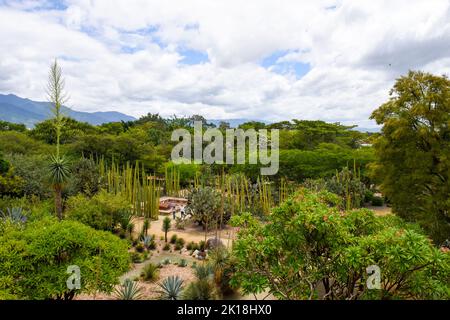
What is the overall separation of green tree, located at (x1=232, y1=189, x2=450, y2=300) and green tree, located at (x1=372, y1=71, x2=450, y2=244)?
459cm

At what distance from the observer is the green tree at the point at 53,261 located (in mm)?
4652

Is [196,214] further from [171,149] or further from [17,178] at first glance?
[171,149]

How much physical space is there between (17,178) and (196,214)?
7.72 m

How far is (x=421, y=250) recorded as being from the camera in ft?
10.9

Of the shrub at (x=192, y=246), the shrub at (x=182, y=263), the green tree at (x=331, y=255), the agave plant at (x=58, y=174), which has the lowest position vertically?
the shrub at (x=182, y=263)

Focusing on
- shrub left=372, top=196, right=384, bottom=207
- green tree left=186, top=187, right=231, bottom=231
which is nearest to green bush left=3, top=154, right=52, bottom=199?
green tree left=186, top=187, right=231, bottom=231

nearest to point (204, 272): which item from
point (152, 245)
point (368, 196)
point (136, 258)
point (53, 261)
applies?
point (136, 258)

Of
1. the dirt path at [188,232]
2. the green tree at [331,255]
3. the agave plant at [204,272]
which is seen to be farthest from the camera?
the dirt path at [188,232]

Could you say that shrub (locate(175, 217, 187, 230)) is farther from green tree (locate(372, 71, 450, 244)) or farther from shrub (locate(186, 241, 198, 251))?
green tree (locate(372, 71, 450, 244))

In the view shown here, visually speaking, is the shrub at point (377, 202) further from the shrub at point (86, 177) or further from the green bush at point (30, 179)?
the green bush at point (30, 179)

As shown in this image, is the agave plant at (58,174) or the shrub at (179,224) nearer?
the agave plant at (58,174)

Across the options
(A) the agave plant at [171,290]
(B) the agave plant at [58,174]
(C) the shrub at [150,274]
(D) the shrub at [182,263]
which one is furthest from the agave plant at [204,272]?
(B) the agave plant at [58,174]

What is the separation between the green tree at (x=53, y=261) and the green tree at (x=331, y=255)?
2.33 metres
